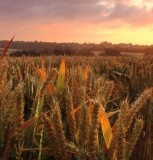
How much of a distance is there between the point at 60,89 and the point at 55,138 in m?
0.66

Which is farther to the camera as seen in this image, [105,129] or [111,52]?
[111,52]

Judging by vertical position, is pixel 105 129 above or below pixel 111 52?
below

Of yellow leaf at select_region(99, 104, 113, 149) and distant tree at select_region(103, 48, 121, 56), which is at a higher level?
distant tree at select_region(103, 48, 121, 56)

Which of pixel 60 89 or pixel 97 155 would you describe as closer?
pixel 97 155

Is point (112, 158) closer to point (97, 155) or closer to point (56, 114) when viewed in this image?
point (97, 155)

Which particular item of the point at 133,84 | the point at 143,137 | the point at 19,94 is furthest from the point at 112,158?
the point at 133,84

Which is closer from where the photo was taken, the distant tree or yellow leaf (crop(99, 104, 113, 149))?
yellow leaf (crop(99, 104, 113, 149))

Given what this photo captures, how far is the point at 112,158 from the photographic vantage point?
689mm

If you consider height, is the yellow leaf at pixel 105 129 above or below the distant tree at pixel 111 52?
below

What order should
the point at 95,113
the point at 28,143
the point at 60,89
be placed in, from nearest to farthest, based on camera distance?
the point at 95,113 < the point at 28,143 < the point at 60,89

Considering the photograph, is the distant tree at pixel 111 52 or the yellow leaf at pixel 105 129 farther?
the distant tree at pixel 111 52

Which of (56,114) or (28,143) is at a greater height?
(56,114)

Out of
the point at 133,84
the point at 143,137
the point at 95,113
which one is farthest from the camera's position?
the point at 133,84

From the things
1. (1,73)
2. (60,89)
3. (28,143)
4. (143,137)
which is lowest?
(143,137)
